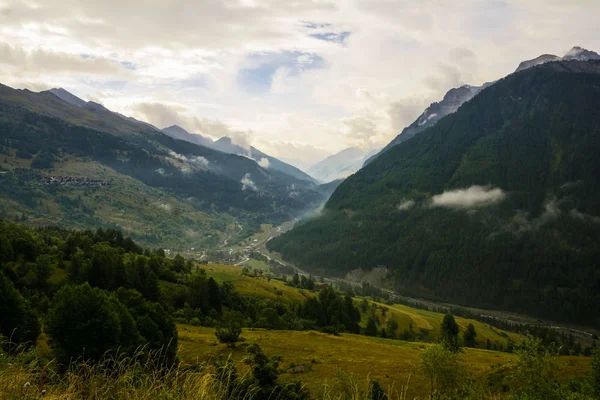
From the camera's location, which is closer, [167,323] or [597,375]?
[597,375]

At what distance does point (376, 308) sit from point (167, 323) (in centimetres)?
13467

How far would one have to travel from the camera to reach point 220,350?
2045 inches

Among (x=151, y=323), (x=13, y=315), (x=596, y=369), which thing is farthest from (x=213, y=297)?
(x=596, y=369)

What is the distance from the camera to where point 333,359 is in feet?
181

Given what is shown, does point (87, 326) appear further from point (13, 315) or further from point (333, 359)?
point (333, 359)

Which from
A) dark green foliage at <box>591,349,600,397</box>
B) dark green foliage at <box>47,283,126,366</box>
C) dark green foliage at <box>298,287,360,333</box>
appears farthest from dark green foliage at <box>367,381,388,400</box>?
dark green foliage at <box>298,287,360,333</box>

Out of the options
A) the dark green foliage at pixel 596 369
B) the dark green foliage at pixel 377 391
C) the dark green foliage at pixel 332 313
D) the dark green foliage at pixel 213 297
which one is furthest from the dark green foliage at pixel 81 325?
the dark green foliage at pixel 332 313

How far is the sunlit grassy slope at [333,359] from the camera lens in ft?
148

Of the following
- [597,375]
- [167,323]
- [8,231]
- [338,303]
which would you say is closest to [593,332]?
[338,303]

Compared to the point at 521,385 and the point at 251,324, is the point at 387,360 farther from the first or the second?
the point at 251,324

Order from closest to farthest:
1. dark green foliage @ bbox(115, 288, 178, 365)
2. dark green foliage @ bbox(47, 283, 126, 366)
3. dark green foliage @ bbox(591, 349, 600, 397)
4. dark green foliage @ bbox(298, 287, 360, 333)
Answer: dark green foliage @ bbox(47, 283, 126, 366) < dark green foliage @ bbox(591, 349, 600, 397) < dark green foliage @ bbox(115, 288, 178, 365) < dark green foliage @ bbox(298, 287, 360, 333)

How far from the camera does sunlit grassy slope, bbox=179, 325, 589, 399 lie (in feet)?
148

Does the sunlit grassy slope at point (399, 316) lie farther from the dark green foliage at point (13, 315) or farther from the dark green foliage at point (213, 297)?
the dark green foliage at point (13, 315)

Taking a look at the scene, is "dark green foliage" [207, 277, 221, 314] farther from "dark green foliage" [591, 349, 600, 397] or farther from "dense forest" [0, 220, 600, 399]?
"dark green foliage" [591, 349, 600, 397]
